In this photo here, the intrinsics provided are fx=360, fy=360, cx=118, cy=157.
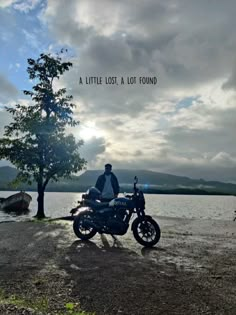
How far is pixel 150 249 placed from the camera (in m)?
11.9

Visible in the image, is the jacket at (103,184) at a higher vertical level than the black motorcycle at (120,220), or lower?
higher

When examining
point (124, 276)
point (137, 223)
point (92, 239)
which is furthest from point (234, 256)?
point (92, 239)

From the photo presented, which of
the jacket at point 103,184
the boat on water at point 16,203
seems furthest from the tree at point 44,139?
the boat on water at point 16,203

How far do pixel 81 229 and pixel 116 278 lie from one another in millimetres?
6275

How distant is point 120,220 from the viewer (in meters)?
13.2

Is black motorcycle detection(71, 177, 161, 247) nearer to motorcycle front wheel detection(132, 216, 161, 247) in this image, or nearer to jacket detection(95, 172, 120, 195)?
motorcycle front wheel detection(132, 216, 161, 247)

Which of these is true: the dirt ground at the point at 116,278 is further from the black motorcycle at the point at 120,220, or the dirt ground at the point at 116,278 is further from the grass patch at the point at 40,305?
the black motorcycle at the point at 120,220

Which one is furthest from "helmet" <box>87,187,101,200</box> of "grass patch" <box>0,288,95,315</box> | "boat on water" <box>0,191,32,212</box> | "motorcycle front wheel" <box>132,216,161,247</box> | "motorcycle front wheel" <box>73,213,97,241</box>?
"boat on water" <box>0,191,32,212</box>

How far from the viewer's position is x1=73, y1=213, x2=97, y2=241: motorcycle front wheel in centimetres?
1369

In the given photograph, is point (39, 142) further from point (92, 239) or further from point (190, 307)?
point (190, 307)

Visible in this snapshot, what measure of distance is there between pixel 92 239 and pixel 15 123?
19719 mm

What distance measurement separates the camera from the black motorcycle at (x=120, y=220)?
505 inches

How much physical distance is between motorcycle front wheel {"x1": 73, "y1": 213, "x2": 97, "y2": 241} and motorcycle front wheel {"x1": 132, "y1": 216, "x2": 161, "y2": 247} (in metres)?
1.80

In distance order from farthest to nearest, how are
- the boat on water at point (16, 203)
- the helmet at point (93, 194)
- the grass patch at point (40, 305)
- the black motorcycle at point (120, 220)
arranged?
the boat on water at point (16, 203) → the helmet at point (93, 194) → the black motorcycle at point (120, 220) → the grass patch at point (40, 305)
